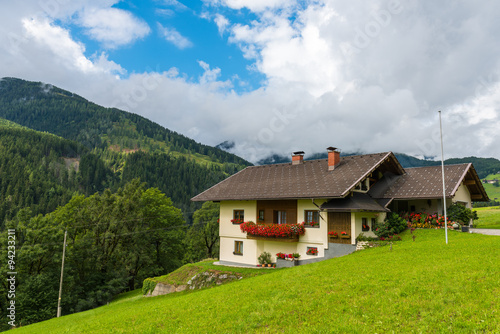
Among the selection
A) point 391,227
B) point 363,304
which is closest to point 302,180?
point 391,227

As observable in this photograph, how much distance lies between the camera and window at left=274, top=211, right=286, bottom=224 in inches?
1144

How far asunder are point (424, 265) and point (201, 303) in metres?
9.17

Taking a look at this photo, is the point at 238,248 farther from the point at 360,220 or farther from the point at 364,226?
the point at 364,226

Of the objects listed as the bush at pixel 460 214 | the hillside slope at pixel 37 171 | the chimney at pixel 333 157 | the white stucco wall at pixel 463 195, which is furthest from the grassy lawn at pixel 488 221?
the hillside slope at pixel 37 171

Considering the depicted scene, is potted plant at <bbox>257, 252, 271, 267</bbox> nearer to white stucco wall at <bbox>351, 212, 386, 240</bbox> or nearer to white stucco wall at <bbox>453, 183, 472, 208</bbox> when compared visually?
white stucco wall at <bbox>351, 212, 386, 240</bbox>

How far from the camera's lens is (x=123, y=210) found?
150ft

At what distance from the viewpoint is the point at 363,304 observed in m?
9.62

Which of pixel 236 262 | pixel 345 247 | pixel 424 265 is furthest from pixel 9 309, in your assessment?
pixel 424 265

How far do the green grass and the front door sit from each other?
900cm

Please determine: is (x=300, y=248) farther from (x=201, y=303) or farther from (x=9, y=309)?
(x=9, y=309)

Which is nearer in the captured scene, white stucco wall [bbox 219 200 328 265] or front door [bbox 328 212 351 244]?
front door [bbox 328 212 351 244]

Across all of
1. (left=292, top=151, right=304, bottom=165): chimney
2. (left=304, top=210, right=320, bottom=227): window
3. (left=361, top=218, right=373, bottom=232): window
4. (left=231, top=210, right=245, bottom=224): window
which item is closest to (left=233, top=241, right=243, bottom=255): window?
(left=231, top=210, right=245, bottom=224): window

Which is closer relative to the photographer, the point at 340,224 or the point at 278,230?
the point at 340,224

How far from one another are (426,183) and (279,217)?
12.5 meters
